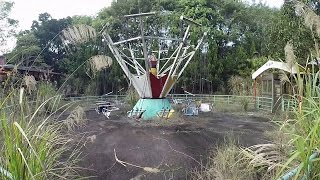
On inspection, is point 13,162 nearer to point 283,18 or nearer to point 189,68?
point 283,18

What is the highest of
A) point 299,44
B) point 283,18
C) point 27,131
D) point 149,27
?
point 149,27

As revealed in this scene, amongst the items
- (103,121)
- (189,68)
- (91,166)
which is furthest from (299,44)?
(189,68)

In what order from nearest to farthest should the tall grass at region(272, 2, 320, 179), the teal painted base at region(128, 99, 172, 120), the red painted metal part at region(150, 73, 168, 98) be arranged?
the tall grass at region(272, 2, 320, 179) < the teal painted base at region(128, 99, 172, 120) < the red painted metal part at region(150, 73, 168, 98)

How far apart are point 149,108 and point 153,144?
178 inches

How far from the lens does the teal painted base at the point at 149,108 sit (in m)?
9.98

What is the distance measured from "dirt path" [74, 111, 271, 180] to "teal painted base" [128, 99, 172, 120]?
2.91 ft

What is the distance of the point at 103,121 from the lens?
30.2 ft

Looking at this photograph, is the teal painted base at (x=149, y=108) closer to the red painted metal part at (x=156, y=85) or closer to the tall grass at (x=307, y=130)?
the red painted metal part at (x=156, y=85)

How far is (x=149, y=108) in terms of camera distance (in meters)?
10.5

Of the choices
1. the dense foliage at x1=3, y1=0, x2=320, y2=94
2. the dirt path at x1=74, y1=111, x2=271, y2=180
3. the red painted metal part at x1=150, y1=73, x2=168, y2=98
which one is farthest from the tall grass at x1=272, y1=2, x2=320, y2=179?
the dense foliage at x1=3, y1=0, x2=320, y2=94

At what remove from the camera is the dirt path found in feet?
14.6

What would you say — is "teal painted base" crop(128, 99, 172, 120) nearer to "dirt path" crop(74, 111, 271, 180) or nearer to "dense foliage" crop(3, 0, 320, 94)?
"dirt path" crop(74, 111, 271, 180)

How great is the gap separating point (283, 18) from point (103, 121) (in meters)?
6.01

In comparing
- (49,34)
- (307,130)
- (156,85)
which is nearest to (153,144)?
(307,130)
